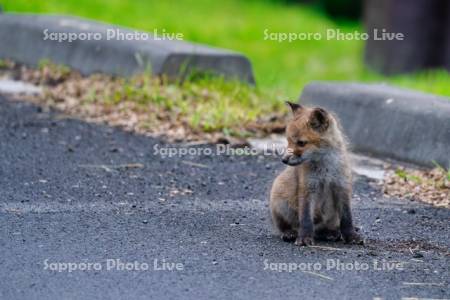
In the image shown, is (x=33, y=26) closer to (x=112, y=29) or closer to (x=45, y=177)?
(x=112, y=29)

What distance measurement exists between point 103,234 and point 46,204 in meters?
0.87

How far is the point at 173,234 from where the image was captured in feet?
21.5

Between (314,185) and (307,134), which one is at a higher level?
(307,134)

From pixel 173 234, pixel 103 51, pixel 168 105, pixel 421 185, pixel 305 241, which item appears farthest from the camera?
pixel 103 51

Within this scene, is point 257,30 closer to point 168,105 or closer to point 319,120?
point 168,105

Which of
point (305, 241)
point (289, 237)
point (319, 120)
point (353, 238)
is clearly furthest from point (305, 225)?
point (319, 120)

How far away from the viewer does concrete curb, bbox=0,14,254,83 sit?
1074 centimetres

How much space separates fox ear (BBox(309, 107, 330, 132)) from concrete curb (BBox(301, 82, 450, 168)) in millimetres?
2018

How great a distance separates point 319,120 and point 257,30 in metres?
12.5

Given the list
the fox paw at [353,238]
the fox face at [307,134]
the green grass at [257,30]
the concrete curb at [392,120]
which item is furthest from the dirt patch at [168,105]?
the fox paw at [353,238]

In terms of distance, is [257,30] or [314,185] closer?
[314,185]

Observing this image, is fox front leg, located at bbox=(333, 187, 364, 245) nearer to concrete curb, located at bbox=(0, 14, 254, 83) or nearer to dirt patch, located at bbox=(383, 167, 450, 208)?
dirt patch, located at bbox=(383, 167, 450, 208)

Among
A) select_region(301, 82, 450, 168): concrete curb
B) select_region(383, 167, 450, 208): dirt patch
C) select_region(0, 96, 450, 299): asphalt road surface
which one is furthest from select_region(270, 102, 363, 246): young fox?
select_region(301, 82, 450, 168): concrete curb

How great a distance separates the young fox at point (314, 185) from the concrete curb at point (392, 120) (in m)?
1.89
